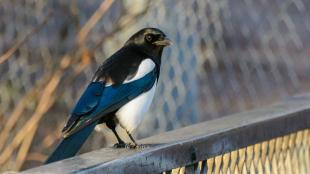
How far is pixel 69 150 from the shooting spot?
2.71m

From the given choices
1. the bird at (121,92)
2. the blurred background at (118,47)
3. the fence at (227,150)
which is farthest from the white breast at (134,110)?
the blurred background at (118,47)

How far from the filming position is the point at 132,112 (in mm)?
3090

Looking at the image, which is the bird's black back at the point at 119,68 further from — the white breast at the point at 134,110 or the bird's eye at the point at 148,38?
the bird's eye at the point at 148,38

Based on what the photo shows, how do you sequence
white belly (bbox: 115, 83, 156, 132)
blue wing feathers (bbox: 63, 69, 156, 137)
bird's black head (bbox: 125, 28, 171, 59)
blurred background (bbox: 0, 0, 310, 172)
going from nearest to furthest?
blue wing feathers (bbox: 63, 69, 156, 137), white belly (bbox: 115, 83, 156, 132), bird's black head (bbox: 125, 28, 171, 59), blurred background (bbox: 0, 0, 310, 172)

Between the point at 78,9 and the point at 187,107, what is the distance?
23.6 inches

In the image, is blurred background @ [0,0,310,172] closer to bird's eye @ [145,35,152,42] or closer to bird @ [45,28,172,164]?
bird's eye @ [145,35,152,42]

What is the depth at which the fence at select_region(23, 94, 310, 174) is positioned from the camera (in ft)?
7.47

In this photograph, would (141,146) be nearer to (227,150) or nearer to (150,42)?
(227,150)

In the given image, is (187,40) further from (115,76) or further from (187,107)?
(115,76)

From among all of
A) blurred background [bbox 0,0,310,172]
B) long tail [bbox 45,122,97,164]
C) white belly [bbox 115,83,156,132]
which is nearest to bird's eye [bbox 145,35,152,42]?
white belly [bbox 115,83,156,132]

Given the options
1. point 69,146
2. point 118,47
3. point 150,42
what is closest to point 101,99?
point 69,146

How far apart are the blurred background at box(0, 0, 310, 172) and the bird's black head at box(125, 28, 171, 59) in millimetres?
450

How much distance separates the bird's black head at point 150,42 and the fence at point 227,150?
16.9 inches

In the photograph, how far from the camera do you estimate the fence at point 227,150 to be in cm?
228
